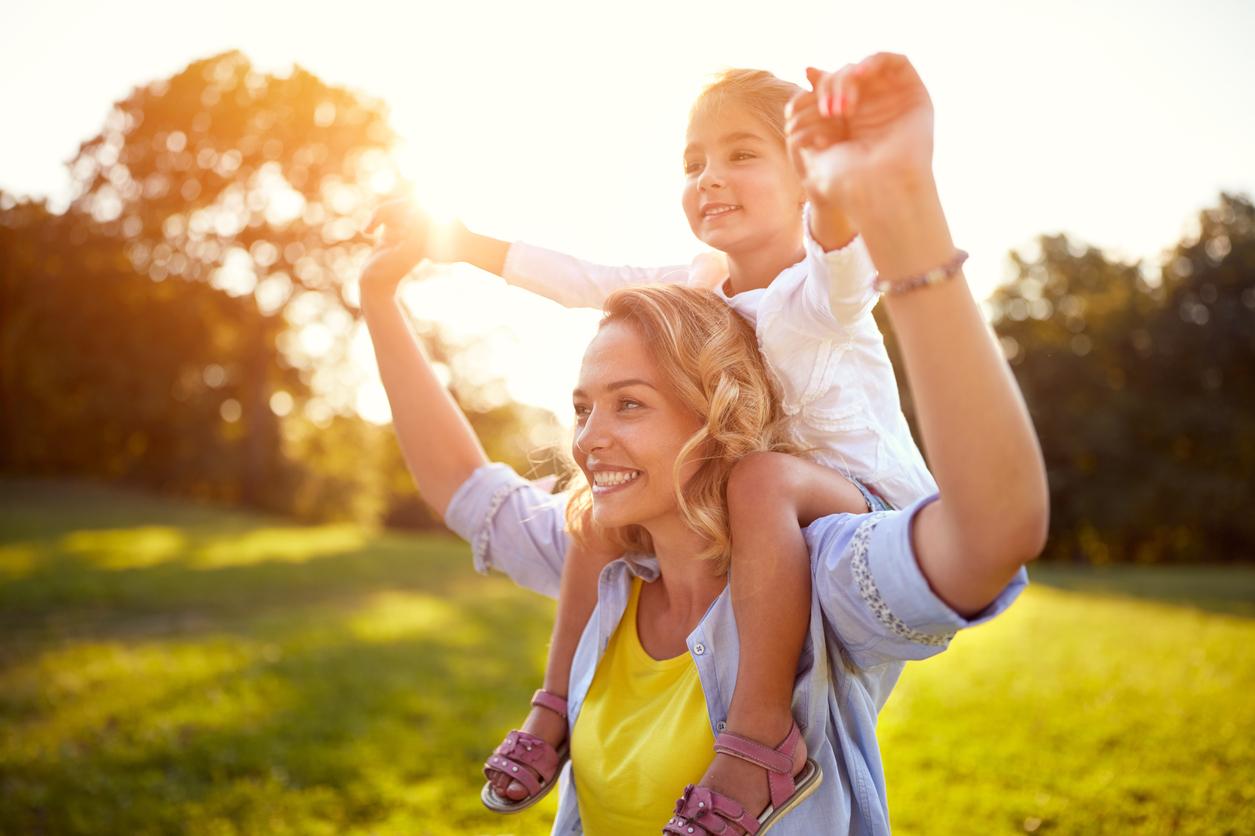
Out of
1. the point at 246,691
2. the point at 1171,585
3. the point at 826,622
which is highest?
the point at 826,622

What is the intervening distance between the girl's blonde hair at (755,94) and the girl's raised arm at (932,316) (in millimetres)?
1435

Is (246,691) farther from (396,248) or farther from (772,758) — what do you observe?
(772,758)

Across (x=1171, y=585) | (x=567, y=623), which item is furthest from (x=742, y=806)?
(x=1171, y=585)

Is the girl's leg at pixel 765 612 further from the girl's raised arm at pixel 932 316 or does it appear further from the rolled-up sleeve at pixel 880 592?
the girl's raised arm at pixel 932 316

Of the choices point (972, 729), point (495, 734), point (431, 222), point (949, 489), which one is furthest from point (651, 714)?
point (972, 729)

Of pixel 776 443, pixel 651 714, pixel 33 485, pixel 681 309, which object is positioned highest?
pixel 681 309

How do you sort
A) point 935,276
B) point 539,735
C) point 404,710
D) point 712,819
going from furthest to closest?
point 404,710 → point 539,735 → point 712,819 → point 935,276

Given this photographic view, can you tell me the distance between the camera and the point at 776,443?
194cm

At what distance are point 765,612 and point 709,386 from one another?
44 centimetres

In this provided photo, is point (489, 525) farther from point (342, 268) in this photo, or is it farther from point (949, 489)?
point (342, 268)

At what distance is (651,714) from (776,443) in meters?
0.60

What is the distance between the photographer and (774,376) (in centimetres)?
192

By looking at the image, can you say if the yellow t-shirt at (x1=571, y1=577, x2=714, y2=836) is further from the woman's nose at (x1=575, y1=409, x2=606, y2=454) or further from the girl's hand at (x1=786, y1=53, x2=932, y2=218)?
the girl's hand at (x1=786, y1=53, x2=932, y2=218)

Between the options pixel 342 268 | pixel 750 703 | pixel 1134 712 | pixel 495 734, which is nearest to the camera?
pixel 750 703
